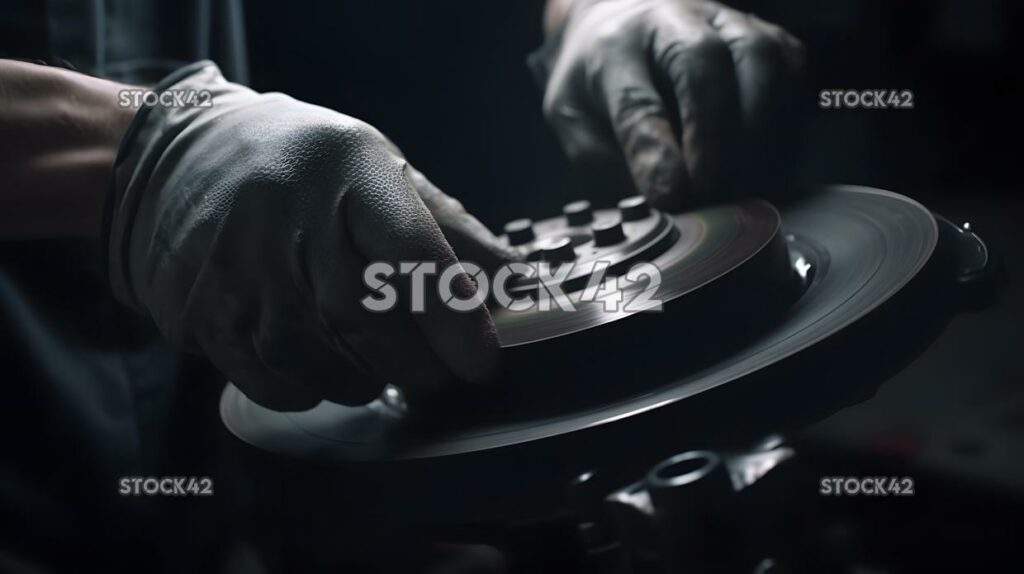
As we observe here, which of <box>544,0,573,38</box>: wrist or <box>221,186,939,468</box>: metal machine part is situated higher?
<box>544,0,573,38</box>: wrist

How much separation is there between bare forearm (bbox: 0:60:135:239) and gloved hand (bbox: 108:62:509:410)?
7 centimetres

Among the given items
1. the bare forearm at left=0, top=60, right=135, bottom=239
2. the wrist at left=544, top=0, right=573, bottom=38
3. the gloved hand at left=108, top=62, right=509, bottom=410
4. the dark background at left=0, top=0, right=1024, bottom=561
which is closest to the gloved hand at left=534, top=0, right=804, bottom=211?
the dark background at left=0, top=0, right=1024, bottom=561

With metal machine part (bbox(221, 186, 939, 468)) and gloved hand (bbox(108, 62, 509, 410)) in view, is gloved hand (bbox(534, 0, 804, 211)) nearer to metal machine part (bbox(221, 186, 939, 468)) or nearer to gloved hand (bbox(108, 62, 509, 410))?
metal machine part (bbox(221, 186, 939, 468))

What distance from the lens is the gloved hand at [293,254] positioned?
484mm

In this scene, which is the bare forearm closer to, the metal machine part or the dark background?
the dark background

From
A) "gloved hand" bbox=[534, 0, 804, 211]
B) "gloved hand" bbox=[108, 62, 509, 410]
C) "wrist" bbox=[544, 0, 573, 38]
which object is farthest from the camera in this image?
"wrist" bbox=[544, 0, 573, 38]

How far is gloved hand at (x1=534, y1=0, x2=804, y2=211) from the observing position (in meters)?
0.78

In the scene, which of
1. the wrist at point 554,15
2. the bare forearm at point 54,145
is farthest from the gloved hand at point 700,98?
the bare forearm at point 54,145

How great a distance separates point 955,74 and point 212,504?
2.21 ft

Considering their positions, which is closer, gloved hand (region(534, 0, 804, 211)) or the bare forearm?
the bare forearm

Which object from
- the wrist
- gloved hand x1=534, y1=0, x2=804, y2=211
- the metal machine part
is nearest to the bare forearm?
the metal machine part

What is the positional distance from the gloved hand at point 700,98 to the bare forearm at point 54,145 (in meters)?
0.47

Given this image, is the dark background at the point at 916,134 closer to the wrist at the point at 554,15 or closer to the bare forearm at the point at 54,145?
the bare forearm at the point at 54,145

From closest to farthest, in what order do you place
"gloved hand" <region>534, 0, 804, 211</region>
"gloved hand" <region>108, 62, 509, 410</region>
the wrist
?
"gloved hand" <region>108, 62, 509, 410</region>, "gloved hand" <region>534, 0, 804, 211</region>, the wrist
